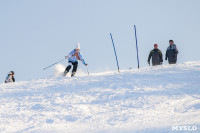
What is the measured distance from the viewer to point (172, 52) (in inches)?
503

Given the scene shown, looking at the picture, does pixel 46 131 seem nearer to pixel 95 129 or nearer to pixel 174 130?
pixel 95 129

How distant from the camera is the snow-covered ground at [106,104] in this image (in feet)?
20.0

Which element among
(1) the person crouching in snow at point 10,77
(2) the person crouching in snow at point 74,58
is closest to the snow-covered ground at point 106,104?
(2) the person crouching in snow at point 74,58

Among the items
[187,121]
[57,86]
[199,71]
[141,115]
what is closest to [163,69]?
[199,71]

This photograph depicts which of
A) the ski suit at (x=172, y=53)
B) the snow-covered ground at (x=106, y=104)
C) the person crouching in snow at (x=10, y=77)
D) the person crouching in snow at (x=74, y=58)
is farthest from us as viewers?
the person crouching in snow at (x=10, y=77)

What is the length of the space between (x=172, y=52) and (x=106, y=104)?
5983 millimetres

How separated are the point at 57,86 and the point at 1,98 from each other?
178 cm

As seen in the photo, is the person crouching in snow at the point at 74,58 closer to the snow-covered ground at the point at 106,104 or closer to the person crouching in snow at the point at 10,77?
the snow-covered ground at the point at 106,104

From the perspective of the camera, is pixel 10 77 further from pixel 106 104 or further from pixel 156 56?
pixel 106 104

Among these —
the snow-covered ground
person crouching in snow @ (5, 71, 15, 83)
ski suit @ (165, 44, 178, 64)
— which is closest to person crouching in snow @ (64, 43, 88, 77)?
the snow-covered ground

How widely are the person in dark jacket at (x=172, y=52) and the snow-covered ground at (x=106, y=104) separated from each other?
1.98 meters

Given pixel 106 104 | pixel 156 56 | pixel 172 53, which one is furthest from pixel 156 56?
pixel 106 104

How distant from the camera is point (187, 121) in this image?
580 cm

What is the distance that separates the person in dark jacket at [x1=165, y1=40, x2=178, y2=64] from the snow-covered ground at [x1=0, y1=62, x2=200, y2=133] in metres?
1.98
